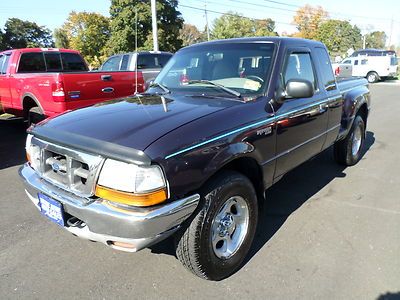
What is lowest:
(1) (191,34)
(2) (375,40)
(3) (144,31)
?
(3) (144,31)

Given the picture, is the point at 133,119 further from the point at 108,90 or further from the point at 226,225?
the point at 108,90

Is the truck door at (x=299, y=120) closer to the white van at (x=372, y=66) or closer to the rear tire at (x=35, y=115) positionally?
the rear tire at (x=35, y=115)

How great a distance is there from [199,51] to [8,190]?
321 cm

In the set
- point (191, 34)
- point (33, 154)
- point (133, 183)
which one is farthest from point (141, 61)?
point (191, 34)

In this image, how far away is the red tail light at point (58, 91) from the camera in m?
5.85

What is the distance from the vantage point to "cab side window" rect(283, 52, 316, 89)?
141 inches

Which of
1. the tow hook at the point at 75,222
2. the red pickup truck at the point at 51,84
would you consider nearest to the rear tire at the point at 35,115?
the red pickup truck at the point at 51,84

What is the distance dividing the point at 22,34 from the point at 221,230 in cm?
7628

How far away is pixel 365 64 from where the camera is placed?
23578 mm

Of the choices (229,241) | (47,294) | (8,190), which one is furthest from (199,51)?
(8,190)

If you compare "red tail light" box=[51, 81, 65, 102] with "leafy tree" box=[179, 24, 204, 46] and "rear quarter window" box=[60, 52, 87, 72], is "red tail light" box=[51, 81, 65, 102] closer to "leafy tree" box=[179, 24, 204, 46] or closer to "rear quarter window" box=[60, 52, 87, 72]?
"rear quarter window" box=[60, 52, 87, 72]

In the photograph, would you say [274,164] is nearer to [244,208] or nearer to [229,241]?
[244,208]

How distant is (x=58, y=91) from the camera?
19.3ft

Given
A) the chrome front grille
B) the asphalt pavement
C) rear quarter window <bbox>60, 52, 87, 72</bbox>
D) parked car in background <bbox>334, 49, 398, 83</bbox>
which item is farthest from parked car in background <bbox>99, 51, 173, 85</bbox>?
parked car in background <bbox>334, 49, 398, 83</bbox>
